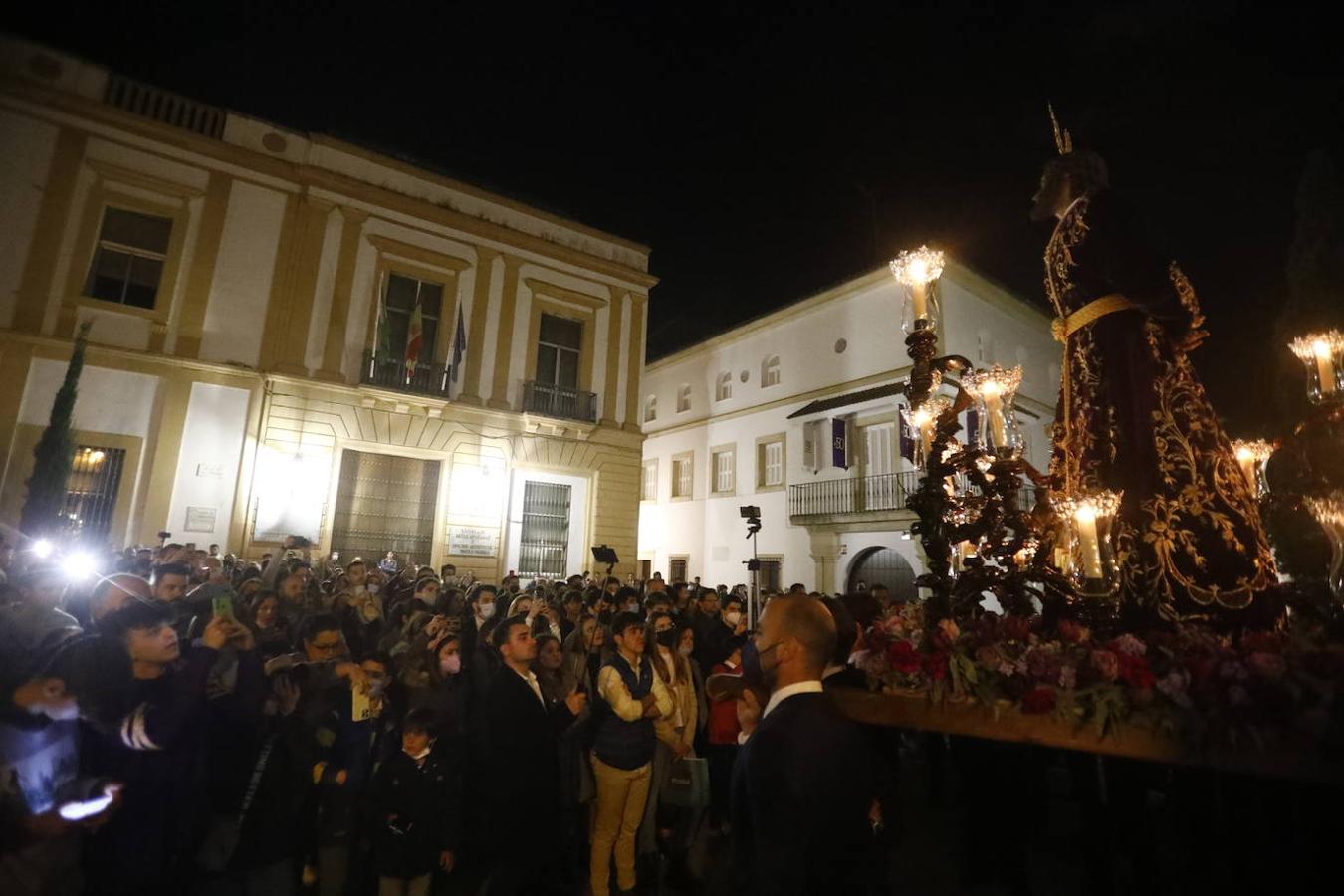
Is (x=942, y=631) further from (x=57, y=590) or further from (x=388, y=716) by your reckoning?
(x=57, y=590)

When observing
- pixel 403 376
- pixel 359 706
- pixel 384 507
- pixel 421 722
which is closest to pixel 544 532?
pixel 384 507

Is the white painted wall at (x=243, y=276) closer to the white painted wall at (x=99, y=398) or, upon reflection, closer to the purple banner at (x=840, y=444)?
the white painted wall at (x=99, y=398)

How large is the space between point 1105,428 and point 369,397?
1508 centimetres

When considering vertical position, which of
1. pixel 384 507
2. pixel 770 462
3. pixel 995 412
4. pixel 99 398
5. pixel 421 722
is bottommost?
pixel 421 722

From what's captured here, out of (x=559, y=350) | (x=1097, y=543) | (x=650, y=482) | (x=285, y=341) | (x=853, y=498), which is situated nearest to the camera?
(x=1097, y=543)

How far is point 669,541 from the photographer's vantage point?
87.3 ft

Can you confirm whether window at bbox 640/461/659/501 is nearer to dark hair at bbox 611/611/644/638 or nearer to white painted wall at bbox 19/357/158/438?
white painted wall at bbox 19/357/158/438

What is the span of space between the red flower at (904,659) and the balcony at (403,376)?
48.3ft

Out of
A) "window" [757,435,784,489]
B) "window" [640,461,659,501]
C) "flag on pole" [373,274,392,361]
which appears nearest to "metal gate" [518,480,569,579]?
"flag on pole" [373,274,392,361]

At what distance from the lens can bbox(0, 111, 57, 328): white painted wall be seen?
13.0 metres

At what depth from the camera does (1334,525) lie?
4.55 meters

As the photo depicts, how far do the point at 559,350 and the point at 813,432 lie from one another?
882 cm

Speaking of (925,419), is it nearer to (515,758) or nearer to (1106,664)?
(1106,664)

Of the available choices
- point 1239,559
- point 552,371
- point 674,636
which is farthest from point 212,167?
point 1239,559
